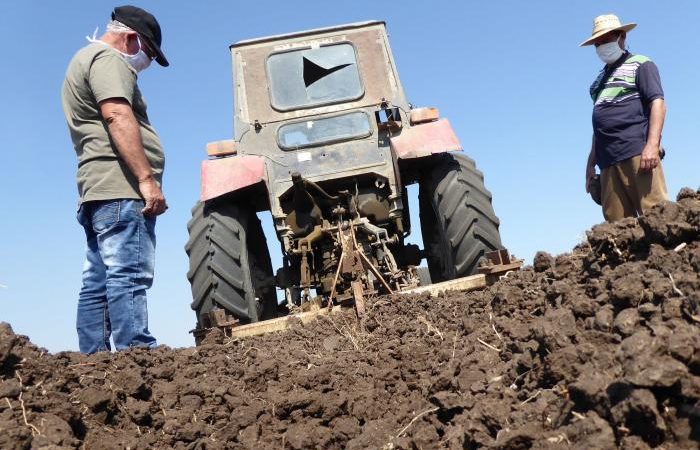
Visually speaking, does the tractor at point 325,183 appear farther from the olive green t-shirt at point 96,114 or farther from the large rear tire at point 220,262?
the olive green t-shirt at point 96,114

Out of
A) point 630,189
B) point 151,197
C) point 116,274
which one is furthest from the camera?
point 630,189

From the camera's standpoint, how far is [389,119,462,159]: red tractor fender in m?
5.03

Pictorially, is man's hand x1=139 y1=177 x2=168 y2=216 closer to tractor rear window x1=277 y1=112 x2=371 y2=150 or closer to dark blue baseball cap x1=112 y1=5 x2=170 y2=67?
dark blue baseball cap x1=112 y1=5 x2=170 y2=67

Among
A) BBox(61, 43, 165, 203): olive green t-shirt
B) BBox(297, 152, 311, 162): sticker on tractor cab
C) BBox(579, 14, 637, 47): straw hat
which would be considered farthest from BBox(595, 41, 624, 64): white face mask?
BBox(61, 43, 165, 203): olive green t-shirt

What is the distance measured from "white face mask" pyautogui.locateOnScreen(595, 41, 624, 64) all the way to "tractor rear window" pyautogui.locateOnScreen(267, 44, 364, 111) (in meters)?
1.87

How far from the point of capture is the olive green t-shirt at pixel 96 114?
3533mm

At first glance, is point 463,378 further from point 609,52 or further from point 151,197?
point 609,52

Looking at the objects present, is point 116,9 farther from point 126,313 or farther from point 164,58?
point 126,313

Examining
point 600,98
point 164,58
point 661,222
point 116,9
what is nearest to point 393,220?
point 600,98

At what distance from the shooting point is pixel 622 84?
4.46 m

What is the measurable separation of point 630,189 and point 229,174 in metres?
2.68

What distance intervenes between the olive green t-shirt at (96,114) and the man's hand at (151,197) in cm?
8

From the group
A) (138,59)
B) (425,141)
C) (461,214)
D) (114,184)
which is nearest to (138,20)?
(138,59)

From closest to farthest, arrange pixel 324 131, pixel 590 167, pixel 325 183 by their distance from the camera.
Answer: pixel 590 167 < pixel 325 183 < pixel 324 131
